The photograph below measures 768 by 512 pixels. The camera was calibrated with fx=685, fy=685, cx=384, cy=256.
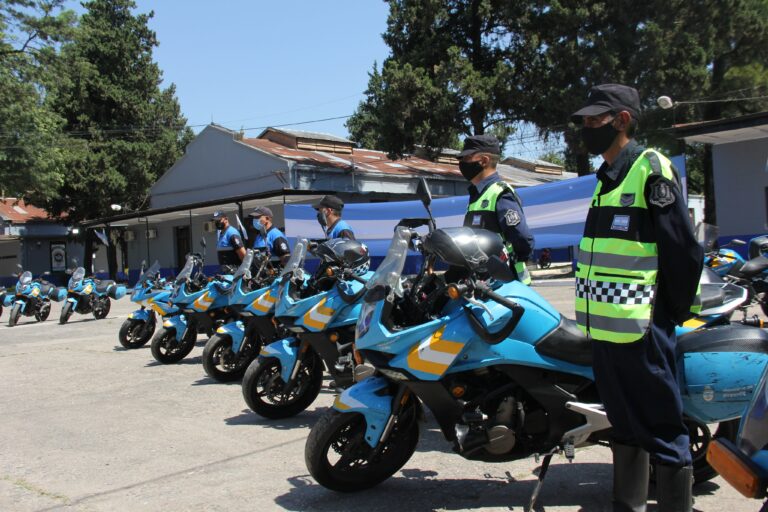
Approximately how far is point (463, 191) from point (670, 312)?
31.1 metres

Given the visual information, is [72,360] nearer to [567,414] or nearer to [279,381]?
[279,381]

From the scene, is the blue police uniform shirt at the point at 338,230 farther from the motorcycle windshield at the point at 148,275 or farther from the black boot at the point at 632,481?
the motorcycle windshield at the point at 148,275

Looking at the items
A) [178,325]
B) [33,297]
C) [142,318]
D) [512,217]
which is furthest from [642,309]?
[33,297]

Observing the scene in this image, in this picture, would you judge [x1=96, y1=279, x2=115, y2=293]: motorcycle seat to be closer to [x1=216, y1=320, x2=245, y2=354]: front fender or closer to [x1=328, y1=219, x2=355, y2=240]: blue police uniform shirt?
[x1=216, y1=320, x2=245, y2=354]: front fender

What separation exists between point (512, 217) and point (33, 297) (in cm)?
1422

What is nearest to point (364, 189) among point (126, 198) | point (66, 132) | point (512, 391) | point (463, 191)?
point (463, 191)

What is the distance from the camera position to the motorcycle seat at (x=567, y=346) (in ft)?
11.3

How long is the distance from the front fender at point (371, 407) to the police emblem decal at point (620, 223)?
5.11 feet

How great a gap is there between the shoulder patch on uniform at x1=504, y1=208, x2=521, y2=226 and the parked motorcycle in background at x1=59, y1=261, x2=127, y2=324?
1244cm

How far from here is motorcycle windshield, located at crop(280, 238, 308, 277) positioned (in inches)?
229

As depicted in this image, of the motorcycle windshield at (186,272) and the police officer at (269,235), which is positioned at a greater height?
the police officer at (269,235)

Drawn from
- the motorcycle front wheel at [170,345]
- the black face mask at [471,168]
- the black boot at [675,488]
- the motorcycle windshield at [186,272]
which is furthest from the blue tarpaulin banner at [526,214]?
the black boot at [675,488]

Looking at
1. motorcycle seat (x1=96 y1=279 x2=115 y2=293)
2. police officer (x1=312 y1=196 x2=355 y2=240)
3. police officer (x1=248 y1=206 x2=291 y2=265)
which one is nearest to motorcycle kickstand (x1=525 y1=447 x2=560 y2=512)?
police officer (x1=312 y1=196 x2=355 y2=240)

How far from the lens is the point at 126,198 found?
36562 millimetres
